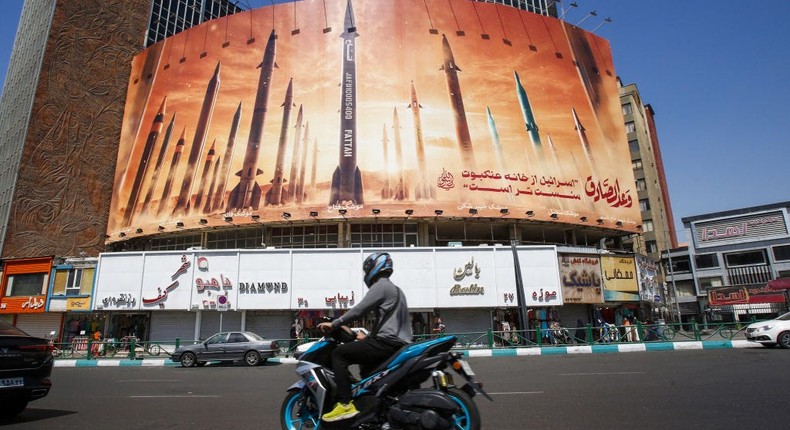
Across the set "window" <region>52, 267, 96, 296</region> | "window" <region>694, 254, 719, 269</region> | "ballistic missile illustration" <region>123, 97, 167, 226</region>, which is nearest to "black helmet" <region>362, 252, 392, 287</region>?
"window" <region>52, 267, 96, 296</region>

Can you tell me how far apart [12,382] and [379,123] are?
2403cm

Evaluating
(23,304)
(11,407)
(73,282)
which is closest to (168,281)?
(73,282)

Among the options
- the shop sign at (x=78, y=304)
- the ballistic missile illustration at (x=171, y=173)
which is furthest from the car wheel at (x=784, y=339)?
the shop sign at (x=78, y=304)

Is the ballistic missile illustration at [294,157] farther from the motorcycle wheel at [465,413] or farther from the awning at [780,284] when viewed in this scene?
the awning at [780,284]

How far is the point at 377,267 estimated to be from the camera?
4.00 meters

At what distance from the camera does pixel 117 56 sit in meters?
39.2

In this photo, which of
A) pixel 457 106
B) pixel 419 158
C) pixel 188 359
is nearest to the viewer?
pixel 188 359

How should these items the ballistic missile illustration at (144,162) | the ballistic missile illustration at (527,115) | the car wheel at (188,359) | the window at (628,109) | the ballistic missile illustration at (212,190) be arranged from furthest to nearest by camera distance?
the window at (628,109)
the ballistic missile illustration at (144,162)
the ballistic missile illustration at (527,115)
the ballistic missile illustration at (212,190)
the car wheel at (188,359)

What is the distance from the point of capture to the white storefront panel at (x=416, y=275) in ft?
78.0

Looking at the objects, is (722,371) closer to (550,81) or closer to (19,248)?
(550,81)

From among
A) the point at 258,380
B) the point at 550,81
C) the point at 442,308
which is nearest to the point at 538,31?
the point at 550,81

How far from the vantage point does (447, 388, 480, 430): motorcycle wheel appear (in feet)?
11.3

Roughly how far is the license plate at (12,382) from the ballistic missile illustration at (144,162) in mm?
29297

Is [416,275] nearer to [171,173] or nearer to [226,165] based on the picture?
[226,165]
